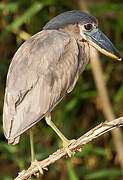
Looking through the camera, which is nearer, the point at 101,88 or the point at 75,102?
the point at 101,88

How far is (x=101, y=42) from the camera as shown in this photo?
4145 millimetres

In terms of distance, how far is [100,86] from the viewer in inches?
221

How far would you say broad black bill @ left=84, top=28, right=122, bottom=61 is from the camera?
412cm

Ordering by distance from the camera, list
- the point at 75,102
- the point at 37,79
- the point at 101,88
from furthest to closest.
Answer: the point at 75,102, the point at 101,88, the point at 37,79

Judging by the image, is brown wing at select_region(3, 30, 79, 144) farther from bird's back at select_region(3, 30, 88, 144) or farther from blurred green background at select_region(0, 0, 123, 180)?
blurred green background at select_region(0, 0, 123, 180)

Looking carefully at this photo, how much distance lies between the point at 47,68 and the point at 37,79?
5.0 inches

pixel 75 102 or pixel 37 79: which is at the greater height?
pixel 37 79

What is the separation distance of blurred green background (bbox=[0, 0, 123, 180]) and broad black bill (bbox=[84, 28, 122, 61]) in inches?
56.4


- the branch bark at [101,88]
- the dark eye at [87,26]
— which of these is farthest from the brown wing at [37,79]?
the branch bark at [101,88]

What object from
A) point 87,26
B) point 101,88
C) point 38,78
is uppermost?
point 38,78

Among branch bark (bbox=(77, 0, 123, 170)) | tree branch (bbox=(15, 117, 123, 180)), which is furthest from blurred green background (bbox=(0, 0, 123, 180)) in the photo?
tree branch (bbox=(15, 117, 123, 180))

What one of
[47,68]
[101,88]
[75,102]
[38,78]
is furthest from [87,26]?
[75,102]

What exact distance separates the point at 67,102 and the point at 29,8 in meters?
1.09

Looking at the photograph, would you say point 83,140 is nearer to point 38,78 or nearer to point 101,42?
point 38,78
